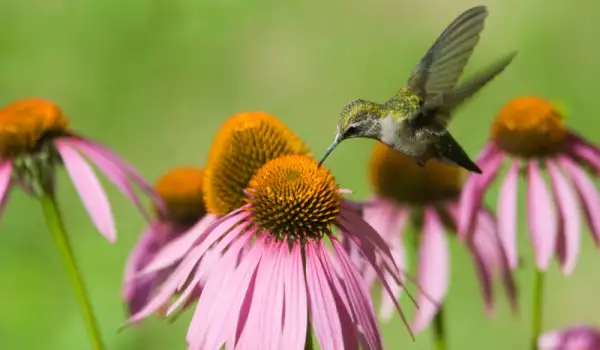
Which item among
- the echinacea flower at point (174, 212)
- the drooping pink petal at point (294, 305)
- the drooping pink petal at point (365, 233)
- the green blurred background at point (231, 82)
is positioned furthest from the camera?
the green blurred background at point (231, 82)

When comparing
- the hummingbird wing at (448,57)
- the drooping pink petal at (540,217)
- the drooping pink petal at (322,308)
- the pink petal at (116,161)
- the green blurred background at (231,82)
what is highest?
the hummingbird wing at (448,57)

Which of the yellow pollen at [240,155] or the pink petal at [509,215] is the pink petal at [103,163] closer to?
the yellow pollen at [240,155]

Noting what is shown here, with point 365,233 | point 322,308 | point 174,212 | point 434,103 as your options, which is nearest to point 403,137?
point 434,103

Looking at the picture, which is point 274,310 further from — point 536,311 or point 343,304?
point 536,311

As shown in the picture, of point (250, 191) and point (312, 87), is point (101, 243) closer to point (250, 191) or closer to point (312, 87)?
point (312, 87)

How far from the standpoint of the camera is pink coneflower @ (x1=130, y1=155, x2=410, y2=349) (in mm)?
707

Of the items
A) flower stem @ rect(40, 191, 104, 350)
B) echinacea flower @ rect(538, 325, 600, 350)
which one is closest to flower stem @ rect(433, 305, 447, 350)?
echinacea flower @ rect(538, 325, 600, 350)

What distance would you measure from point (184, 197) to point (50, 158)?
27 cm

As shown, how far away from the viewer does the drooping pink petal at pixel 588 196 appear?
1.10m

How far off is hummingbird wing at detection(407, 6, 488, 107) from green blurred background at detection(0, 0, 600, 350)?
147 cm

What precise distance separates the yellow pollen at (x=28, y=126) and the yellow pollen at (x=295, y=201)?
1.20 ft

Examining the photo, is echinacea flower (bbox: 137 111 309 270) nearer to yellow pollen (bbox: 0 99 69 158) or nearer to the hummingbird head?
the hummingbird head

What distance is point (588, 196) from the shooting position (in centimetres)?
112

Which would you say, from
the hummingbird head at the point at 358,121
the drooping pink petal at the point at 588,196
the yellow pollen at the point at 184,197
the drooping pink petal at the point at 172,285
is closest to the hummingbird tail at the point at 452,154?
the hummingbird head at the point at 358,121
